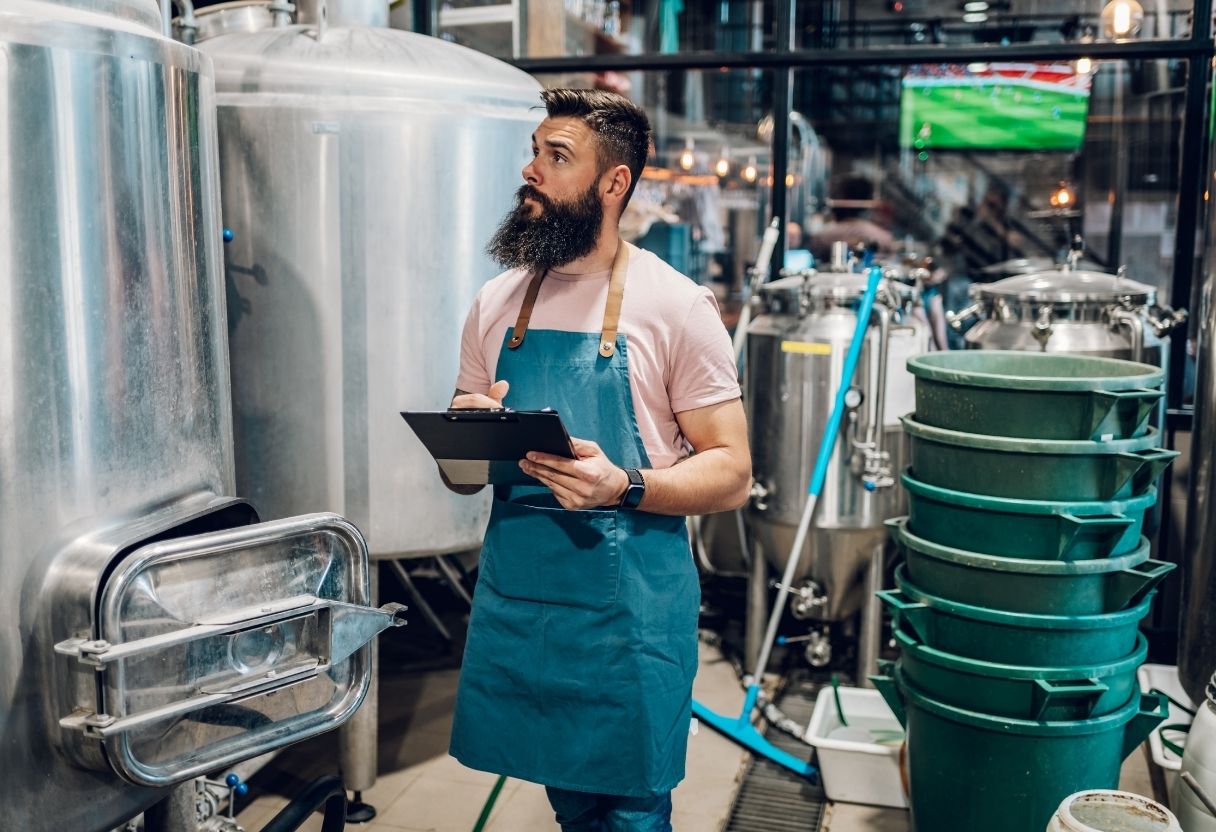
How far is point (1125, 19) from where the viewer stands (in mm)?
4230

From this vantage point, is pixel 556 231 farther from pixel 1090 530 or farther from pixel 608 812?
pixel 1090 530

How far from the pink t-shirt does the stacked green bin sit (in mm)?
721

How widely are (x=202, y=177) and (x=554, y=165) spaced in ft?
1.91

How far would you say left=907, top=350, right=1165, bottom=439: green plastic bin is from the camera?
241 cm

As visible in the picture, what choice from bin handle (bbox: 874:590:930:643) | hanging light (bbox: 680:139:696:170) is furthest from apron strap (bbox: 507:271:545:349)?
hanging light (bbox: 680:139:696:170)

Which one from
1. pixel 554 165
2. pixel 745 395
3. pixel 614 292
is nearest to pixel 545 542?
pixel 614 292

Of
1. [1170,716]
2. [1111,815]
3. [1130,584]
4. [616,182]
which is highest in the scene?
[616,182]

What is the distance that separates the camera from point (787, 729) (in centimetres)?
358

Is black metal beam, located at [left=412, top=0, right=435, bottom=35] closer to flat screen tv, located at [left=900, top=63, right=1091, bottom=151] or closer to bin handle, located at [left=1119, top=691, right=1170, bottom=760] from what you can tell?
flat screen tv, located at [left=900, top=63, right=1091, bottom=151]

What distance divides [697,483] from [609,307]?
33 cm

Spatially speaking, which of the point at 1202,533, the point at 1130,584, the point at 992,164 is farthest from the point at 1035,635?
the point at 992,164

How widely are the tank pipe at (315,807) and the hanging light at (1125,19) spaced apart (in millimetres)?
3700

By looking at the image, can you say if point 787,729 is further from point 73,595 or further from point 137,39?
point 137,39

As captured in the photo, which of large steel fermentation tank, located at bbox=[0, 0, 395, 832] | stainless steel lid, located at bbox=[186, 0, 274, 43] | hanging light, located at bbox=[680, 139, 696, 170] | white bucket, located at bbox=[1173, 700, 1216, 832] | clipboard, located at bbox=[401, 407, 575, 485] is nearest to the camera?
large steel fermentation tank, located at bbox=[0, 0, 395, 832]
